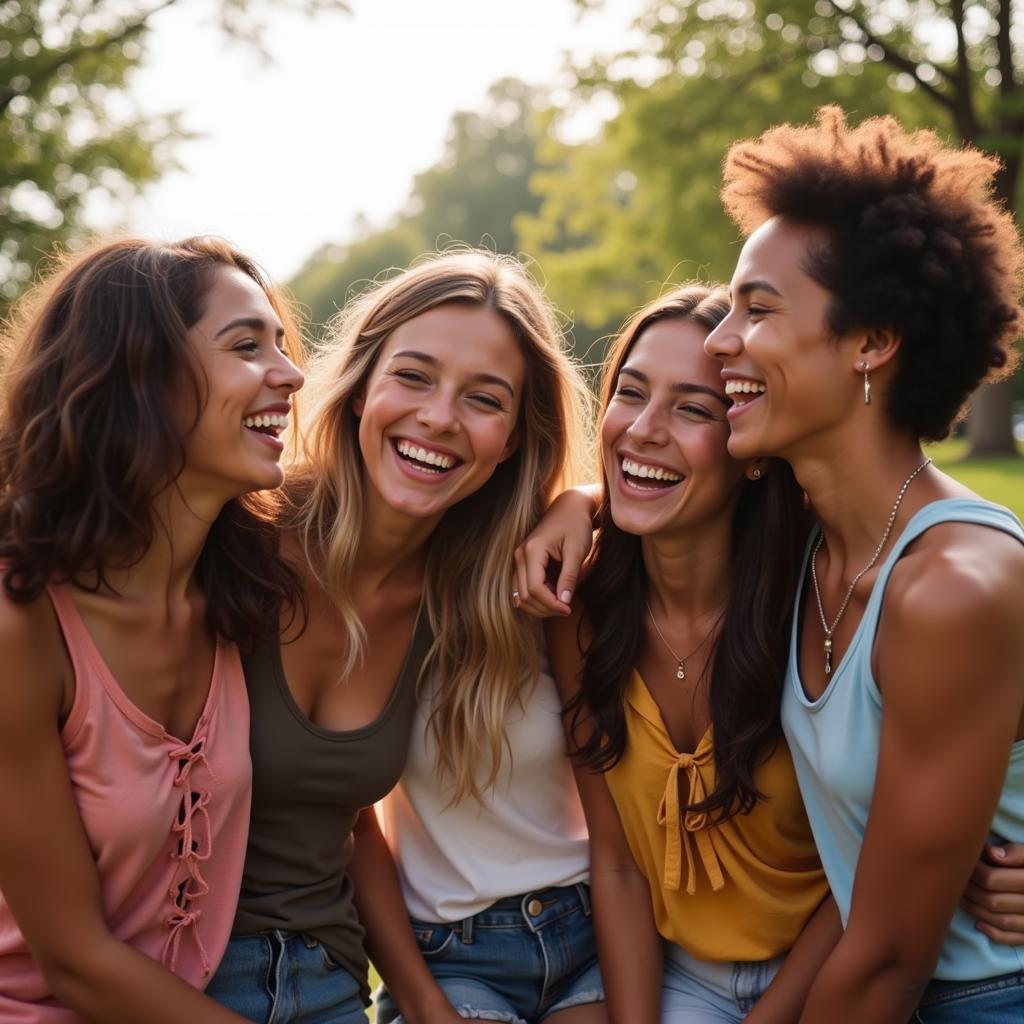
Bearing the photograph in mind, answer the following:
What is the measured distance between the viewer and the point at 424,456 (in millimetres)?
3621

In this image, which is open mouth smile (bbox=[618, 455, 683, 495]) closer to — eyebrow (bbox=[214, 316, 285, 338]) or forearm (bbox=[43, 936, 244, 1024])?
eyebrow (bbox=[214, 316, 285, 338])

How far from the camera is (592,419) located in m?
4.30

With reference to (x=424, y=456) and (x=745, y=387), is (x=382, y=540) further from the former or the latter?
(x=745, y=387)

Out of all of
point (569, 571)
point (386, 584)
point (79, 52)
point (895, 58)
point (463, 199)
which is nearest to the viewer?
point (569, 571)

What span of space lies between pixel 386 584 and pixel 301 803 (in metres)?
0.73

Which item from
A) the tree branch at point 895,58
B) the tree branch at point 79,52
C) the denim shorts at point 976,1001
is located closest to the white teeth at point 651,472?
the denim shorts at point 976,1001

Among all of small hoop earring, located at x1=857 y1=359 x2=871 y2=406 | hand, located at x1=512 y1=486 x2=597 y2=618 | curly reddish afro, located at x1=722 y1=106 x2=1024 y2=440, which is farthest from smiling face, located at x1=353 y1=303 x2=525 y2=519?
small hoop earring, located at x1=857 y1=359 x2=871 y2=406

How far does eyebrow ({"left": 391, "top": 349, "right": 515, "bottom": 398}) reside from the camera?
367cm

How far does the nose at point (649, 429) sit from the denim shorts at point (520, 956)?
1391 millimetres

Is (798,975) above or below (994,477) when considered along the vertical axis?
below

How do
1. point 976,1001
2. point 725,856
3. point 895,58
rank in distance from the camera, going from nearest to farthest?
1. point 976,1001
2. point 725,856
3. point 895,58

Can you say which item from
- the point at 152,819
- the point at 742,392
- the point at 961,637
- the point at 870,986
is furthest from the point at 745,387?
the point at 152,819

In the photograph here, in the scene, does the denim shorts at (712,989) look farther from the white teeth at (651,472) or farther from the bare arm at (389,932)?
the white teeth at (651,472)

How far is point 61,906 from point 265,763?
0.66 metres
